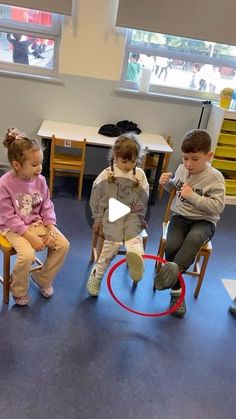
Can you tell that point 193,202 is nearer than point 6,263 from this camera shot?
No

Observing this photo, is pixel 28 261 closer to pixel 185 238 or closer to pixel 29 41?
pixel 185 238

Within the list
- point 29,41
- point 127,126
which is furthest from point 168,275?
point 29,41

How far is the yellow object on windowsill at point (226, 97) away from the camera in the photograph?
3073 mm

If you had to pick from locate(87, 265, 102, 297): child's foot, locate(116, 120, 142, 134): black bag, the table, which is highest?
locate(116, 120, 142, 134): black bag

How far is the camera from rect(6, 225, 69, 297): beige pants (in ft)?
5.41

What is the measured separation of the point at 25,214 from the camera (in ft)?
5.70

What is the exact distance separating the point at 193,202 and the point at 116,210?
39 cm

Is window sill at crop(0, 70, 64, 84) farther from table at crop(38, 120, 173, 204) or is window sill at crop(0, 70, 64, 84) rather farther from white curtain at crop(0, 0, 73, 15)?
white curtain at crop(0, 0, 73, 15)

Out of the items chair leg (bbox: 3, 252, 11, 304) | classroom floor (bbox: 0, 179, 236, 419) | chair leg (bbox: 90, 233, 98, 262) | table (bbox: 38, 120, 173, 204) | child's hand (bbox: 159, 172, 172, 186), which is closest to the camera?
classroom floor (bbox: 0, 179, 236, 419)

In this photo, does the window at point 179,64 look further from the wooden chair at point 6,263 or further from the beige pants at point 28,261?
the wooden chair at point 6,263

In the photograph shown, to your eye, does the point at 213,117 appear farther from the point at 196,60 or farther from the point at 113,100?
the point at 113,100

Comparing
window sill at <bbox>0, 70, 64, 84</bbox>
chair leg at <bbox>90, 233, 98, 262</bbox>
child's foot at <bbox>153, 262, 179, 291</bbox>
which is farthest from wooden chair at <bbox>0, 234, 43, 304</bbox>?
window sill at <bbox>0, 70, 64, 84</bbox>

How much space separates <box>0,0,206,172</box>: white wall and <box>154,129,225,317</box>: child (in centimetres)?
146

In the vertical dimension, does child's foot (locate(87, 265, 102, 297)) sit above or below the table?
below
